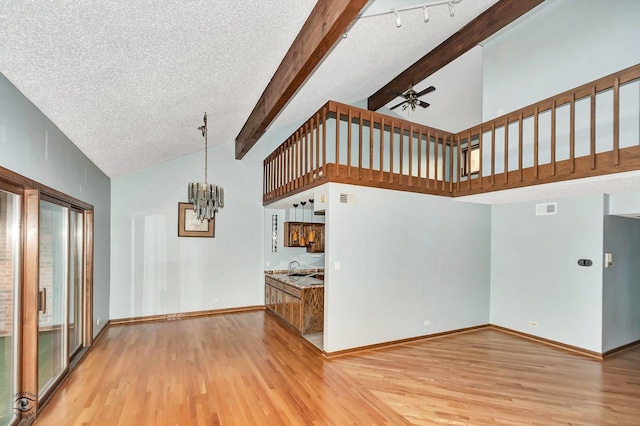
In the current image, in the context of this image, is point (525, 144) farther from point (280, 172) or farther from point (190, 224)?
point (190, 224)

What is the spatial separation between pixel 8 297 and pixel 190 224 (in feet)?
13.1

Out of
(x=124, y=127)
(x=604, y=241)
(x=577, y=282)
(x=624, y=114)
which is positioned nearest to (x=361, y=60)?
(x=124, y=127)

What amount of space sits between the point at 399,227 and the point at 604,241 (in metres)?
3.04

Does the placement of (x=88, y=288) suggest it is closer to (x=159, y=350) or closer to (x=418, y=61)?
(x=159, y=350)

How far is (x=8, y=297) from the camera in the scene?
2531mm

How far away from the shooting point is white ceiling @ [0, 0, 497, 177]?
182 cm

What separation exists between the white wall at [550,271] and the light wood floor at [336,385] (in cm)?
46

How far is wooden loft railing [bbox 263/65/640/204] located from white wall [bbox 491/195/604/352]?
0.97 meters

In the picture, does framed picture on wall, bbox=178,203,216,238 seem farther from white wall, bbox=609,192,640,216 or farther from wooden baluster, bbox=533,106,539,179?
white wall, bbox=609,192,640,216

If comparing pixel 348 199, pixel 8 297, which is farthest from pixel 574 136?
pixel 8 297

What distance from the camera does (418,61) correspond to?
20.3 feet

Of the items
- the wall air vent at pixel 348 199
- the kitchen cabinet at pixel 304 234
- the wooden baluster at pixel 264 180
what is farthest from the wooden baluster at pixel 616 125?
the wooden baluster at pixel 264 180

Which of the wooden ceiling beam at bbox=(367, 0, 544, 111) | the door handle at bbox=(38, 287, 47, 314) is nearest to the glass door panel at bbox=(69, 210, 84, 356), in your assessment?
the door handle at bbox=(38, 287, 47, 314)

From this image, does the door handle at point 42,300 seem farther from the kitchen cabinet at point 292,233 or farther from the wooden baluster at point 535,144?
the wooden baluster at point 535,144
